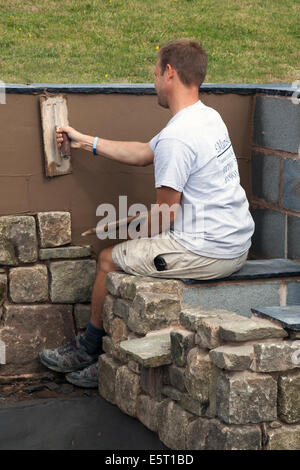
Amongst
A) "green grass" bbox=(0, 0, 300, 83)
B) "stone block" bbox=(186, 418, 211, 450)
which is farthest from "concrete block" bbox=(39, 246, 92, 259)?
"green grass" bbox=(0, 0, 300, 83)

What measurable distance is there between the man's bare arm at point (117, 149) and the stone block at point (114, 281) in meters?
0.68

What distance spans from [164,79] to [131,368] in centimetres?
159

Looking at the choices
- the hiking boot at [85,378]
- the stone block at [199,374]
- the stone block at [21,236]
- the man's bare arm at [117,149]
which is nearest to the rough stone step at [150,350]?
the stone block at [199,374]

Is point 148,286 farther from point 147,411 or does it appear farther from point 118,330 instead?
point 147,411

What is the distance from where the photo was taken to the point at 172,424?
12.4ft

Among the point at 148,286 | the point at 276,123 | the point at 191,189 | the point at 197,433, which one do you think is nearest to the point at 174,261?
the point at 148,286

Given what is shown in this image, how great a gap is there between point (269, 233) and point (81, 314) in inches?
51.7

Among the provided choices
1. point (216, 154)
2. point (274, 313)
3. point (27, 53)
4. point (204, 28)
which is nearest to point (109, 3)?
point (204, 28)

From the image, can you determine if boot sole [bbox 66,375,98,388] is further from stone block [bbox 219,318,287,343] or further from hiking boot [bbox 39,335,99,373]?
stone block [bbox 219,318,287,343]

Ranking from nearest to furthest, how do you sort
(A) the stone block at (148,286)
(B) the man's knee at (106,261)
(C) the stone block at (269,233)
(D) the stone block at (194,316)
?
(D) the stone block at (194,316) < (A) the stone block at (148,286) < (B) the man's knee at (106,261) < (C) the stone block at (269,233)

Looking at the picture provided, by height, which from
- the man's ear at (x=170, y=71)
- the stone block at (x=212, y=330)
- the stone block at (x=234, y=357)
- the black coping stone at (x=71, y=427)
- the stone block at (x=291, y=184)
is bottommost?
the black coping stone at (x=71, y=427)

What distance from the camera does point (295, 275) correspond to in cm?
439

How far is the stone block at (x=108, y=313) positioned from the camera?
4.46 metres

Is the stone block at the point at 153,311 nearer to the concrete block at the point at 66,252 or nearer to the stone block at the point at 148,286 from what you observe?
the stone block at the point at 148,286
